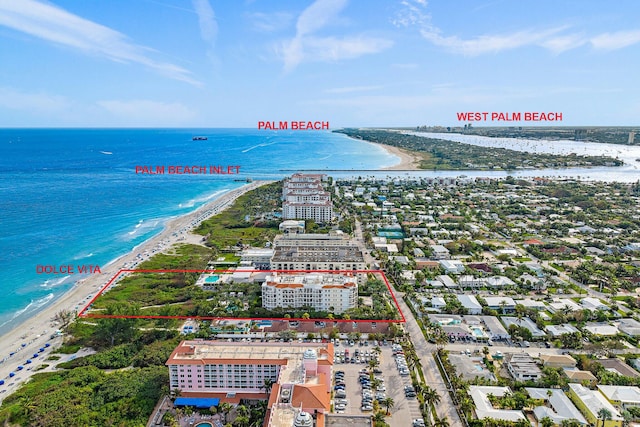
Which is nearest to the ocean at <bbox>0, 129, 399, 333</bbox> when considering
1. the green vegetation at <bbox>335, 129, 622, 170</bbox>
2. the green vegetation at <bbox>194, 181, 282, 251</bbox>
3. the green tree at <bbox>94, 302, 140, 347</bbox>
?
the green vegetation at <bbox>194, 181, 282, 251</bbox>

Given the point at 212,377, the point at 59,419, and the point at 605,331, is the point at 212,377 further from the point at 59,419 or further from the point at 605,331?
the point at 605,331

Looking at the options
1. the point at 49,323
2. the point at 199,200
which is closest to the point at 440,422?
the point at 49,323

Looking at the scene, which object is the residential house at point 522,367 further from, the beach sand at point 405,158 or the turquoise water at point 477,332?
the beach sand at point 405,158

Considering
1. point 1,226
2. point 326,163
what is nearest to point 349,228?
point 1,226

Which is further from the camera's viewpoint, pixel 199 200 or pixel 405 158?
pixel 405 158

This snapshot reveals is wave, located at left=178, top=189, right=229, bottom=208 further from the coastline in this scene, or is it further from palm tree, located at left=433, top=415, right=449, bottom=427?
palm tree, located at left=433, top=415, right=449, bottom=427

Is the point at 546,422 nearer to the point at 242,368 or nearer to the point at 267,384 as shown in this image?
the point at 267,384
